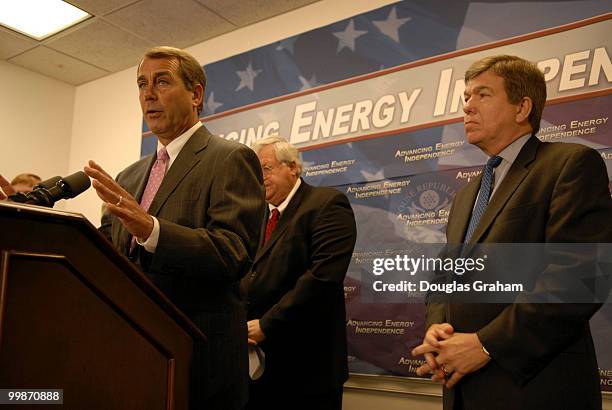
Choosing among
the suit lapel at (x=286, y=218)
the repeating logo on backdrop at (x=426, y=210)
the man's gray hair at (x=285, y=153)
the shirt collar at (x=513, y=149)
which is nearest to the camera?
the shirt collar at (x=513, y=149)

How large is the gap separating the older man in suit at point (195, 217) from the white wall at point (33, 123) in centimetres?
353

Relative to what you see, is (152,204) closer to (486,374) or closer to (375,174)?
(486,374)

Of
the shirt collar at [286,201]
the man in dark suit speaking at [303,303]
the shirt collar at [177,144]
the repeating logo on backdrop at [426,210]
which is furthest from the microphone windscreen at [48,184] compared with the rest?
the repeating logo on backdrop at [426,210]

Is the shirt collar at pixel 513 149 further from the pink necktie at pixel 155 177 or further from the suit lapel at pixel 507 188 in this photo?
the pink necktie at pixel 155 177

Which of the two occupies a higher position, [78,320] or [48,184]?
[48,184]

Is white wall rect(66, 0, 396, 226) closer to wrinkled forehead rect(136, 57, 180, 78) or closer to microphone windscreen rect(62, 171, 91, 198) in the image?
wrinkled forehead rect(136, 57, 180, 78)

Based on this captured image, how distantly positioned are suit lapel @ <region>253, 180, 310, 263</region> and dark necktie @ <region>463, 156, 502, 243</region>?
0.94m

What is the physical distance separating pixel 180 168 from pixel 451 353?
34.8 inches

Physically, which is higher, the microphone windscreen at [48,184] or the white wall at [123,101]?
the white wall at [123,101]

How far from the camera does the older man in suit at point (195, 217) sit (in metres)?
1.29

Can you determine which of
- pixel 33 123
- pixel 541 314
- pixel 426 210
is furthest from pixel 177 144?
pixel 33 123

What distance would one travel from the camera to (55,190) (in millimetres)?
1257

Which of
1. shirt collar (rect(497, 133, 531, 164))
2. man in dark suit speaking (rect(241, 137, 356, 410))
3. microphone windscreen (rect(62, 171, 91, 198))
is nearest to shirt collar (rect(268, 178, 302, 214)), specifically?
man in dark suit speaking (rect(241, 137, 356, 410))

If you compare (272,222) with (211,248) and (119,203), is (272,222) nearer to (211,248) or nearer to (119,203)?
(211,248)
